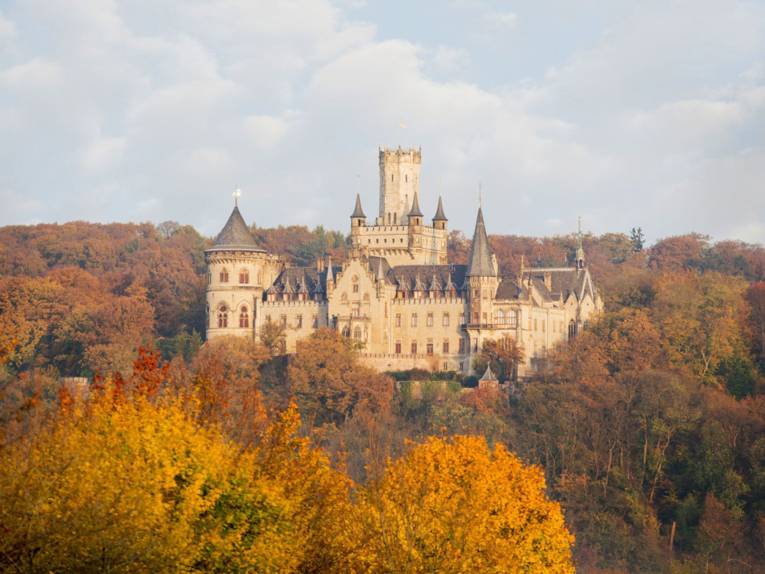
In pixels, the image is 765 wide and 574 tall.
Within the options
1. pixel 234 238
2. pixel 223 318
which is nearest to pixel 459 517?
pixel 223 318

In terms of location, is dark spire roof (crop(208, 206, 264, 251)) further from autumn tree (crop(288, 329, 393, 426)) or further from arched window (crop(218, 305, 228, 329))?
autumn tree (crop(288, 329, 393, 426))

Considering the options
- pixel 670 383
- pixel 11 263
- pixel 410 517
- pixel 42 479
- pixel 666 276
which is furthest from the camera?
pixel 11 263

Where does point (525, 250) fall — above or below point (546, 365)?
above

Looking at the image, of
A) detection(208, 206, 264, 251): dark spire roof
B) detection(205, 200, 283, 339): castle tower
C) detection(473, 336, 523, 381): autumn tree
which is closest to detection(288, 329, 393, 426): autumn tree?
detection(473, 336, 523, 381): autumn tree

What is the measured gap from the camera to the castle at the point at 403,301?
97.8m

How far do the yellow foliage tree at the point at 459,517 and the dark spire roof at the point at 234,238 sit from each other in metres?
40.7

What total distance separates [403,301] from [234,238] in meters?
10.8

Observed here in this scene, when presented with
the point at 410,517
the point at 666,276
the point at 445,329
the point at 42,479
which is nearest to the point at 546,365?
the point at 445,329

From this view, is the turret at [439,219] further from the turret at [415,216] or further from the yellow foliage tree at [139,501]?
the yellow foliage tree at [139,501]

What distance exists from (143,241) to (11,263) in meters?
19.6

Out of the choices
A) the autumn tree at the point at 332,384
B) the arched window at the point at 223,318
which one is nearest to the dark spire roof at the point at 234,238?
the arched window at the point at 223,318

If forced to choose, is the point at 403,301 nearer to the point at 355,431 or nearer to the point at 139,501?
the point at 355,431

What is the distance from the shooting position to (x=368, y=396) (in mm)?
92062

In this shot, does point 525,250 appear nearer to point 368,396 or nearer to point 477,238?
point 477,238
